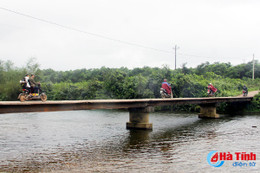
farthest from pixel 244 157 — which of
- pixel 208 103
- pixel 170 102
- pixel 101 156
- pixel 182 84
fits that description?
pixel 182 84

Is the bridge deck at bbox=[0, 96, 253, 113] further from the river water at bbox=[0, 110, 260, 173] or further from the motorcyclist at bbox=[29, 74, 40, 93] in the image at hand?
the river water at bbox=[0, 110, 260, 173]

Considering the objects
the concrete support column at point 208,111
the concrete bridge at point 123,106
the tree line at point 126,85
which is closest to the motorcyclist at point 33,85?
the concrete bridge at point 123,106

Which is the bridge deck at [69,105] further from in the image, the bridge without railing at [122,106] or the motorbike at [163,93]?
the motorbike at [163,93]

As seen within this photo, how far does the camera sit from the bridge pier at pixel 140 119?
78.4ft

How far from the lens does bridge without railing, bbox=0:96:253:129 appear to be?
15494 millimetres

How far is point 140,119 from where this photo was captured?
24328 millimetres

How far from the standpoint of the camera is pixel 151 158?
13.6m

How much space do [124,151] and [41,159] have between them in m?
4.59

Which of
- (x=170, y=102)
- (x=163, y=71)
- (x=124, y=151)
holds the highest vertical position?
(x=163, y=71)

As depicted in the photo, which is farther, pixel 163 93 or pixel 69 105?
pixel 163 93

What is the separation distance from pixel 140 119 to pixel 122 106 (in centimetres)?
282

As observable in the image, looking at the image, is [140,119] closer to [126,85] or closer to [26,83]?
[26,83]

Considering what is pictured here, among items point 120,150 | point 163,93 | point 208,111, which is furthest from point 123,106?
point 208,111

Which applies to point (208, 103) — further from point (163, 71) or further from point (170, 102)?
point (163, 71)
